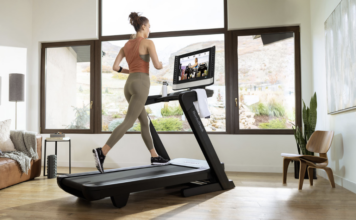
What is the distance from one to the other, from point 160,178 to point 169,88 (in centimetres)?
234

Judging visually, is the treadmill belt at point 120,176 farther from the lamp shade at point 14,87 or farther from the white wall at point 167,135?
the lamp shade at point 14,87

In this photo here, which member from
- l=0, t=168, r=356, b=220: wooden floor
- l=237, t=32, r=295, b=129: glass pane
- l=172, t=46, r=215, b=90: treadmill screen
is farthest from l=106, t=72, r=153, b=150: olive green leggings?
l=237, t=32, r=295, b=129: glass pane

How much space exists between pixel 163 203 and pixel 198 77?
1333mm

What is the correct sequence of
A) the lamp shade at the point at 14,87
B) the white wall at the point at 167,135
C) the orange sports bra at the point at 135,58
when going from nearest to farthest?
the orange sports bra at the point at 135,58, the lamp shade at the point at 14,87, the white wall at the point at 167,135

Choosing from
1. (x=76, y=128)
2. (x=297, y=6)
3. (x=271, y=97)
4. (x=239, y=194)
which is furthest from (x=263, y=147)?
(x=76, y=128)

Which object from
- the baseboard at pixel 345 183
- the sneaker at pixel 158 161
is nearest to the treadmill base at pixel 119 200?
the sneaker at pixel 158 161

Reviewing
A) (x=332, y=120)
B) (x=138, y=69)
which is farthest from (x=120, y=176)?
(x=332, y=120)

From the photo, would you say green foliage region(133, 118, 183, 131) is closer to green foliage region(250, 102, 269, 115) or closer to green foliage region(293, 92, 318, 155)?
green foliage region(250, 102, 269, 115)

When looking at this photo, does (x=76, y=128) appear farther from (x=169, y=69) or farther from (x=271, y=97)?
(x=271, y=97)

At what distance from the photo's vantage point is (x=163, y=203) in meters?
2.50

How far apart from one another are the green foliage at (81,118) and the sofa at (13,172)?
4.16 feet

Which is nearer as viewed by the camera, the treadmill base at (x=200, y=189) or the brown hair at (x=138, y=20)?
the treadmill base at (x=200, y=189)

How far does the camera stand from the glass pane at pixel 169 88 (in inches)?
181

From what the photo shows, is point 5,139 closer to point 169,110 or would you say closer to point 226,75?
point 169,110
